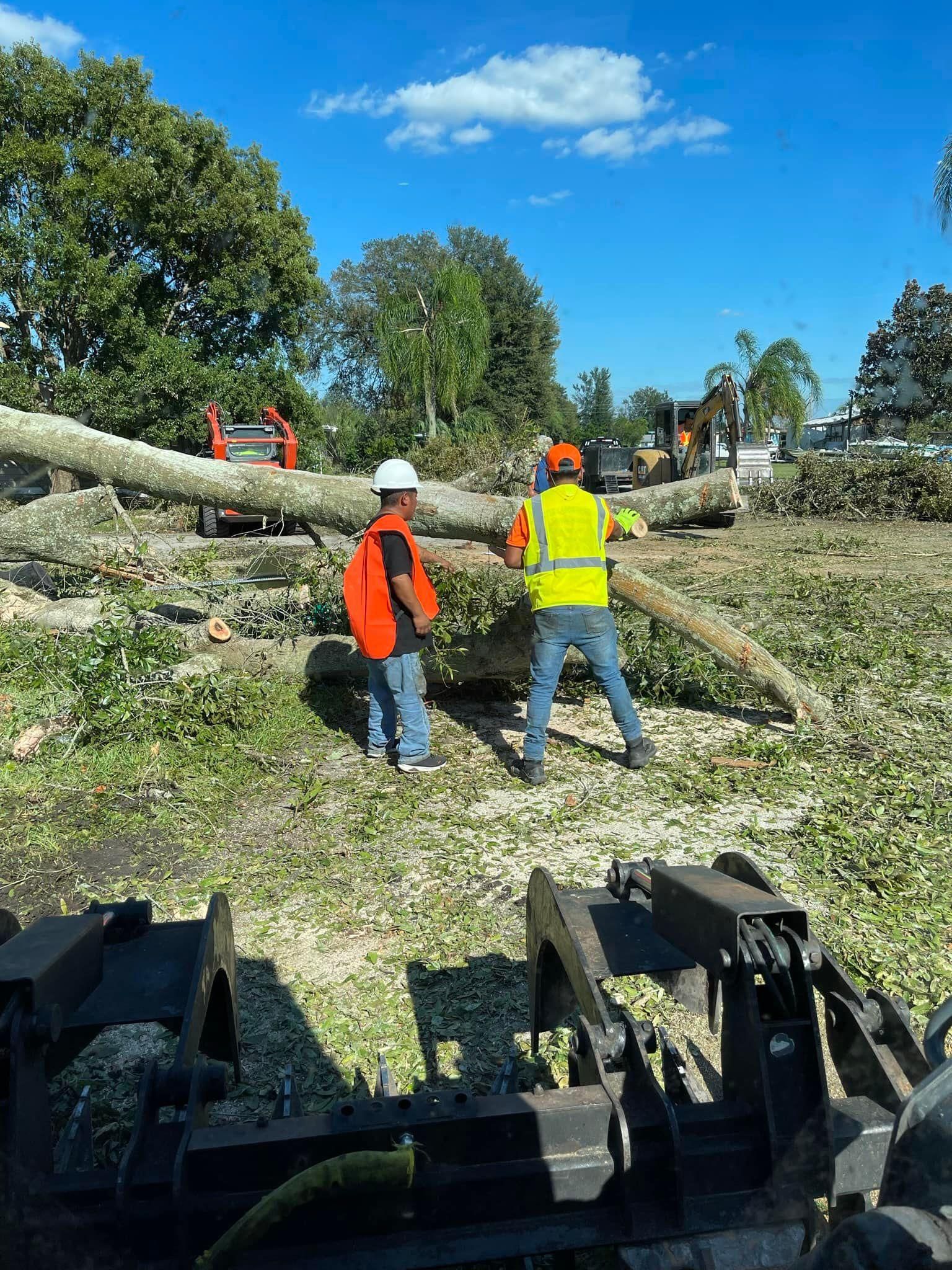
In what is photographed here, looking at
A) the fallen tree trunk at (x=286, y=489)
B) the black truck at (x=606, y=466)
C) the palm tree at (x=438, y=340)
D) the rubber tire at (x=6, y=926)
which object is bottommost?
the rubber tire at (x=6, y=926)

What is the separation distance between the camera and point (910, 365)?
159 feet

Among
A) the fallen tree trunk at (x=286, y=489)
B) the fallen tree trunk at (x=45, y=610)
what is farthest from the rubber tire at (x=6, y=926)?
the fallen tree trunk at (x=45, y=610)

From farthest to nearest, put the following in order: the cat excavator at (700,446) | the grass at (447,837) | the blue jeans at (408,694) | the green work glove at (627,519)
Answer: the cat excavator at (700,446) → the green work glove at (627,519) → the blue jeans at (408,694) → the grass at (447,837)

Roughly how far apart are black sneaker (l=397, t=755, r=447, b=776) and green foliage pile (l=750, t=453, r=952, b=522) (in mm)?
19107

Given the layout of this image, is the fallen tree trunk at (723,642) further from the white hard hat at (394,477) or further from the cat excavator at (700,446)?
the cat excavator at (700,446)

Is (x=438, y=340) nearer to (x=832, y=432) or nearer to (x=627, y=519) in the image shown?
(x=627, y=519)

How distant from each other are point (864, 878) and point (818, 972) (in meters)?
2.70

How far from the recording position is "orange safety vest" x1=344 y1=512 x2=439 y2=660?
18.8ft

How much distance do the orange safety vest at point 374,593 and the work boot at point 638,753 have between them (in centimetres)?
149

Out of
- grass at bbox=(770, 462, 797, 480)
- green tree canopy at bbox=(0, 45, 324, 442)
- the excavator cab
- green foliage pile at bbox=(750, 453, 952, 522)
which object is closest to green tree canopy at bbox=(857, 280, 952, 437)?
grass at bbox=(770, 462, 797, 480)

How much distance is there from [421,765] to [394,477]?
178 centimetres

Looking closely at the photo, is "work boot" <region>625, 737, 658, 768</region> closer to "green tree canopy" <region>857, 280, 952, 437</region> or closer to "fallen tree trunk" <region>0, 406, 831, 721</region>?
"fallen tree trunk" <region>0, 406, 831, 721</region>

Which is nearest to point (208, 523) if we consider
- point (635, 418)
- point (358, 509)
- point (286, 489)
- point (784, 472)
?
point (286, 489)

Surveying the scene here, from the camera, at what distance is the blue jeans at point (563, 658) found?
5754 millimetres
